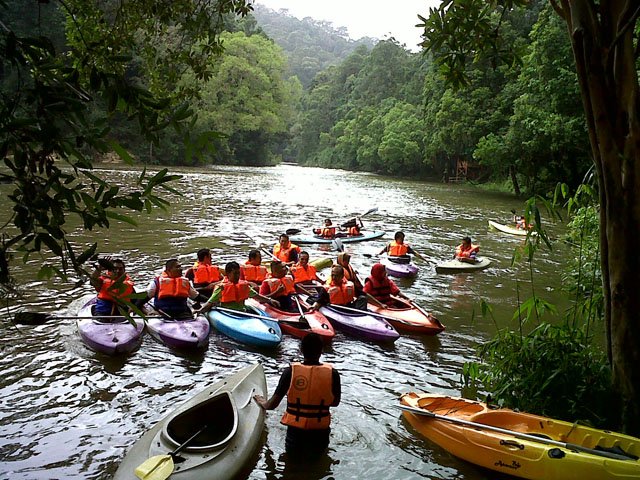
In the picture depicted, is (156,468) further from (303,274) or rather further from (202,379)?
(303,274)

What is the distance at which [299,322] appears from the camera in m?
7.55

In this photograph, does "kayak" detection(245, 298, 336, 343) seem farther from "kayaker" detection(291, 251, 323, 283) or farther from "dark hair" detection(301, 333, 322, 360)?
"dark hair" detection(301, 333, 322, 360)

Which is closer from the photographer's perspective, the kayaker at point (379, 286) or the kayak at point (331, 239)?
the kayaker at point (379, 286)

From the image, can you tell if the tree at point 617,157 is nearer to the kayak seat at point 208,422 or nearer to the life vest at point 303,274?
the kayak seat at point 208,422

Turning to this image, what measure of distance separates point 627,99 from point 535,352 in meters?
2.18

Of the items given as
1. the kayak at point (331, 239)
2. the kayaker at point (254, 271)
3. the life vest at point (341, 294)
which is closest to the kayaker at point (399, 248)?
the kayak at point (331, 239)

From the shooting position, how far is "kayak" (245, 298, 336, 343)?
7.35 metres

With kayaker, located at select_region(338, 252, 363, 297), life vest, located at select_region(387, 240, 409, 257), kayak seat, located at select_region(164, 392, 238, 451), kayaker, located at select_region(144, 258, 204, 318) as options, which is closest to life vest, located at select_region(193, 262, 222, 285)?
kayaker, located at select_region(144, 258, 204, 318)

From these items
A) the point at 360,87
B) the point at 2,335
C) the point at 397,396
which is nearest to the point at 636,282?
the point at 397,396

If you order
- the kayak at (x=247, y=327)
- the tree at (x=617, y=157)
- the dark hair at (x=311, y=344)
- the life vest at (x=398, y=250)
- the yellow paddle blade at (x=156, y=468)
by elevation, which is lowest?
the kayak at (x=247, y=327)

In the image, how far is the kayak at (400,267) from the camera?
466 inches

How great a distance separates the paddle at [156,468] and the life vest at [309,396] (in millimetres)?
987

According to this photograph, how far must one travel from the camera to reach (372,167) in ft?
210

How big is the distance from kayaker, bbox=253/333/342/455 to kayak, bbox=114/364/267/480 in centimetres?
39
